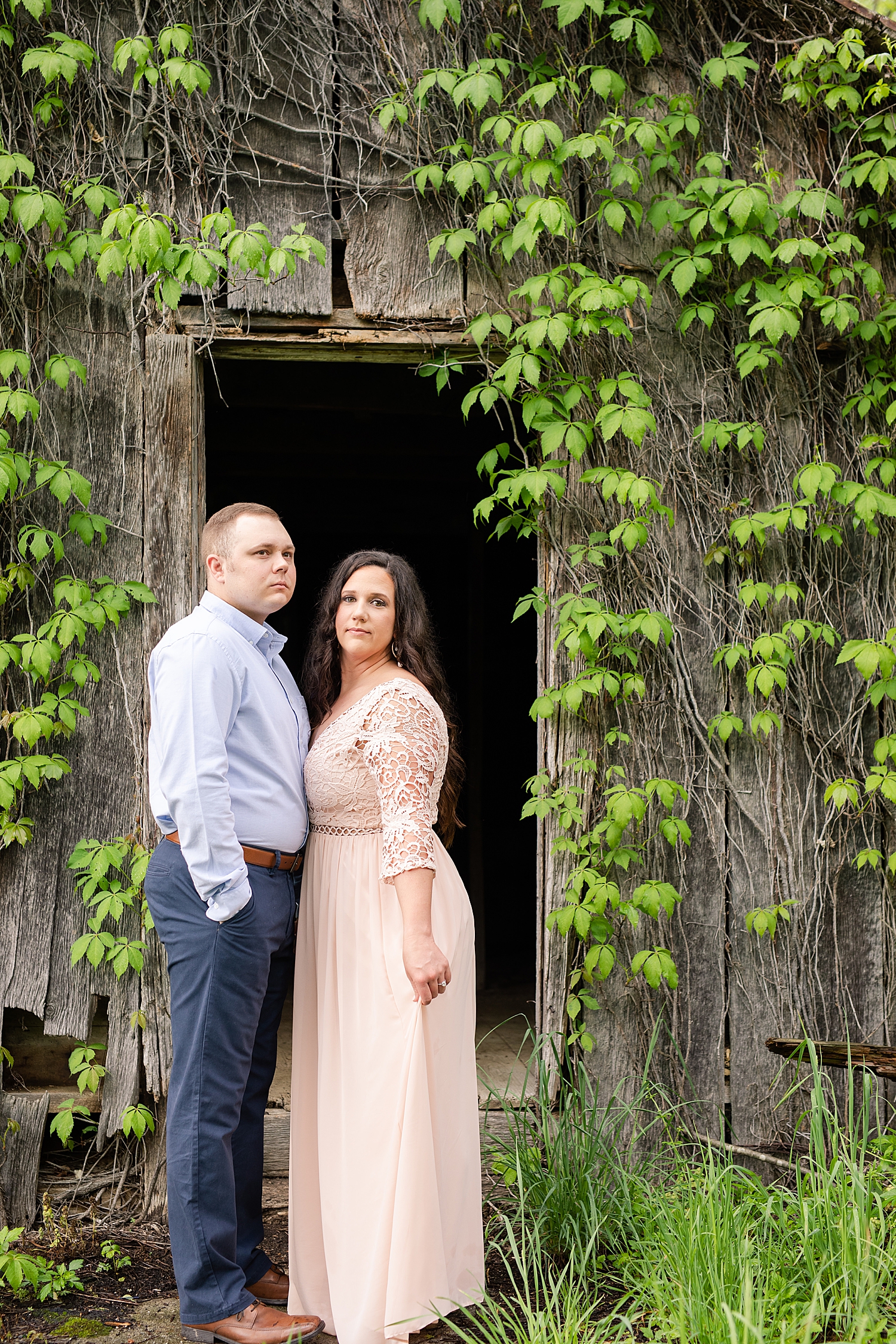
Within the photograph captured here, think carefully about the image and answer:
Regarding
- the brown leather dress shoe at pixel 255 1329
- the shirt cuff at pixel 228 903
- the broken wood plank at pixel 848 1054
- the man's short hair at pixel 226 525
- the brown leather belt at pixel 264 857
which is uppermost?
the man's short hair at pixel 226 525

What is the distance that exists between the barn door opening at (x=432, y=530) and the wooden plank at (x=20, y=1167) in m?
→ 2.53

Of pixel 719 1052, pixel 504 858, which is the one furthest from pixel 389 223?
pixel 504 858

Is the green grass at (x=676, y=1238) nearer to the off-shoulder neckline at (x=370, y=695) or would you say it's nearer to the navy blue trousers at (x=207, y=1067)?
the navy blue trousers at (x=207, y=1067)

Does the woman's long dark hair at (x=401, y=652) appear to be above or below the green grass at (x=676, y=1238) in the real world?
above

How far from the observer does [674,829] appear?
3107 millimetres

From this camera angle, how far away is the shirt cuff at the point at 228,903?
2.25 metres

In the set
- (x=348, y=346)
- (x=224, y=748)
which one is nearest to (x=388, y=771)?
(x=224, y=748)

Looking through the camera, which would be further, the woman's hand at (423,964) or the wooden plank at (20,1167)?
the wooden plank at (20,1167)

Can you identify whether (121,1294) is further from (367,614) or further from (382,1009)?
(367,614)

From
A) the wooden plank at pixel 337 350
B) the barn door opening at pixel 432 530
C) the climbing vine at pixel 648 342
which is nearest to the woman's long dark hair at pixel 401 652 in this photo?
the climbing vine at pixel 648 342

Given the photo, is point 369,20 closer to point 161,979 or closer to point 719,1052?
point 161,979

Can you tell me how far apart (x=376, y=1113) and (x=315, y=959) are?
386 millimetres

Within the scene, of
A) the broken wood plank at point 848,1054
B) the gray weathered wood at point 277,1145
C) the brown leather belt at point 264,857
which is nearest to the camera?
the brown leather belt at point 264,857

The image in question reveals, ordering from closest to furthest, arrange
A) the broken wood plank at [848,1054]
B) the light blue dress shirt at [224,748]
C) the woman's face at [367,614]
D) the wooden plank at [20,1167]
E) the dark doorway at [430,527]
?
the light blue dress shirt at [224,748] → the woman's face at [367,614] → the broken wood plank at [848,1054] → the wooden plank at [20,1167] → the dark doorway at [430,527]
